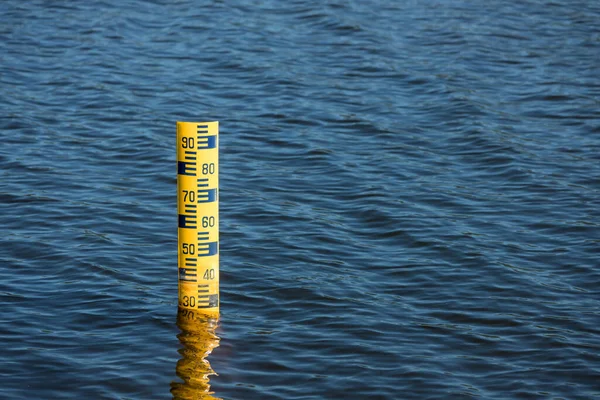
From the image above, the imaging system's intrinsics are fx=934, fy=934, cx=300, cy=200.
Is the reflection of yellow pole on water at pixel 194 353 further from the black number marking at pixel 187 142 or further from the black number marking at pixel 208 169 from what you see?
the black number marking at pixel 187 142

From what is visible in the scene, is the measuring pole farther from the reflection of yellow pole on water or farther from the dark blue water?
the dark blue water

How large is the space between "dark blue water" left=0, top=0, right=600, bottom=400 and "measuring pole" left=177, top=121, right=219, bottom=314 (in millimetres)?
437

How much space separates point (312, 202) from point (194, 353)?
357cm

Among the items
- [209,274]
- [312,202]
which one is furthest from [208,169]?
[312,202]

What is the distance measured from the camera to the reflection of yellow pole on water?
6297 mm

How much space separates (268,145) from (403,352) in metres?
5.42

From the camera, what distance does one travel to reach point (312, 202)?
33.1 ft

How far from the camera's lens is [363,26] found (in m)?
17.1

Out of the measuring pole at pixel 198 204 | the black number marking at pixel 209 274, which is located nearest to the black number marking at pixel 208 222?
the measuring pole at pixel 198 204

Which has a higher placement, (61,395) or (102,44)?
(102,44)

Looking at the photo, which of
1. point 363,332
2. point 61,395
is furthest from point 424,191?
point 61,395

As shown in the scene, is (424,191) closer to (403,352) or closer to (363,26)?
(403,352)

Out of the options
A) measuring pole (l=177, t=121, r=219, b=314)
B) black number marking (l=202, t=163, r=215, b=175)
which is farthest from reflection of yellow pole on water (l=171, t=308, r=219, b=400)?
black number marking (l=202, t=163, r=215, b=175)

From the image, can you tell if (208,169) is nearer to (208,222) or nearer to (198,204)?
(198,204)
